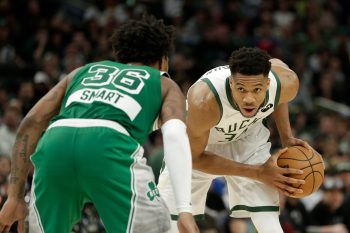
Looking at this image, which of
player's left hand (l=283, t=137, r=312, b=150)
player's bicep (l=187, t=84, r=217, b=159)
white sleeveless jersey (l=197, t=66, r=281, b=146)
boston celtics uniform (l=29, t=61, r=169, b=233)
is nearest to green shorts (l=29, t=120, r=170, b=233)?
boston celtics uniform (l=29, t=61, r=169, b=233)

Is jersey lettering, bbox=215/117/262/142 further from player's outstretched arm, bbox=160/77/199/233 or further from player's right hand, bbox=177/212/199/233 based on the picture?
player's right hand, bbox=177/212/199/233

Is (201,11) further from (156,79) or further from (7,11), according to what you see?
(156,79)

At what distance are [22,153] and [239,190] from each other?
2171 mm

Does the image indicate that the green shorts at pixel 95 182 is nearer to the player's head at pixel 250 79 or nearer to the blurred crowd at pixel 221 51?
the player's head at pixel 250 79

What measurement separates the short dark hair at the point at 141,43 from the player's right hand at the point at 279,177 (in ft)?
4.77

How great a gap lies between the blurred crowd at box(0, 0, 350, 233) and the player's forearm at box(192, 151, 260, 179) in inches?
153

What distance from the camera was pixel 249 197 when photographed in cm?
573

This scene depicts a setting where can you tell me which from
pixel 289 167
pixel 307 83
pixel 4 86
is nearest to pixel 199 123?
pixel 289 167

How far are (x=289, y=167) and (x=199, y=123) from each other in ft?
2.38

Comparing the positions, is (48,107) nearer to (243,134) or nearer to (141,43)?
(141,43)

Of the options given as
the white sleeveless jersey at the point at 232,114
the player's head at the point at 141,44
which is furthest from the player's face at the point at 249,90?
the player's head at the point at 141,44

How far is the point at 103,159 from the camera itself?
388 cm

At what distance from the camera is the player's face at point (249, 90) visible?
520cm

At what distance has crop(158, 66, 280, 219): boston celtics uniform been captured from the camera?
552cm
